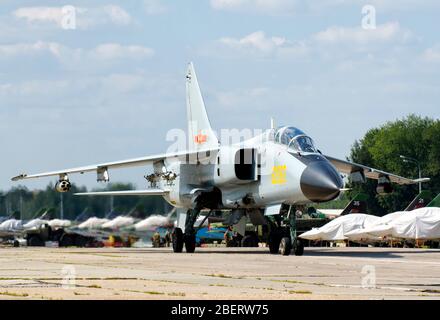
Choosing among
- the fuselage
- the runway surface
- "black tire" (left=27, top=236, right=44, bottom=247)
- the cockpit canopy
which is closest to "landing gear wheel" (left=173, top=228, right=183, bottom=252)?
the fuselage

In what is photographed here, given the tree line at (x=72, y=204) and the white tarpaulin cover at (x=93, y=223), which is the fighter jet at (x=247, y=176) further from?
the white tarpaulin cover at (x=93, y=223)

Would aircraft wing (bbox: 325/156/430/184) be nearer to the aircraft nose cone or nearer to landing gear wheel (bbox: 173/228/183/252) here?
landing gear wheel (bbox: 173/228/183/252)

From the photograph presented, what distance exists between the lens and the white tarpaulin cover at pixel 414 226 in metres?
38.4

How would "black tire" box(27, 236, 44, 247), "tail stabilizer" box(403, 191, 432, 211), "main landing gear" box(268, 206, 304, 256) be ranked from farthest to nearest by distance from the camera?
"black tire" box(27, 236, 44, 247)
"tail stabilizer" box(403, 191, 432, 211)
"main landing gear" box(268, 206, 304, 256)

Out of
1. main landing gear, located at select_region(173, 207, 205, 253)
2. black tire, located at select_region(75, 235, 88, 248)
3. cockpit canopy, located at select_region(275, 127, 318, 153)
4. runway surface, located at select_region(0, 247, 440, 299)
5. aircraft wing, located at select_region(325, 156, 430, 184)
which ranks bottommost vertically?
runway surface, located at select_region(0, 247, 440, 299)

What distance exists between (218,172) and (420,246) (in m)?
15.0

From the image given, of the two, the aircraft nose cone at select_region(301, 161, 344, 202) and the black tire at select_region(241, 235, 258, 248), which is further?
the black tire at select_region(241, 235, 258, 248)

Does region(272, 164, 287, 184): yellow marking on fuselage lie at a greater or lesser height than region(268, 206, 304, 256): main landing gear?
greater

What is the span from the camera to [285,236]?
99.8ft

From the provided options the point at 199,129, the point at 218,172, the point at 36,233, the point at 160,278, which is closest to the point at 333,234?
the point at 199,129

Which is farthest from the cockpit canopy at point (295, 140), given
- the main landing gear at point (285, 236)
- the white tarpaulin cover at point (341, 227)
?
the white tarpaulin cover at point (341, 227)

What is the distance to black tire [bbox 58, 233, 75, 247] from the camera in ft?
176

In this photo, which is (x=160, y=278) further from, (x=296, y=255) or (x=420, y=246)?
(x=420, y=246)

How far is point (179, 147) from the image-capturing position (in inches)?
1422
